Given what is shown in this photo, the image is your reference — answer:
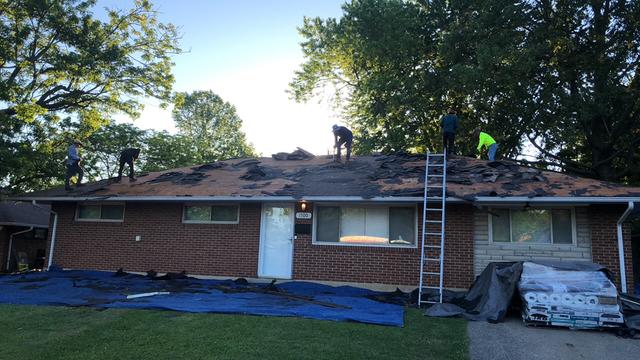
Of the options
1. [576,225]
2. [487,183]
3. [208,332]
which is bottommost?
[208,332]

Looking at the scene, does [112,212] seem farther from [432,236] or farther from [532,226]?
[532,226]

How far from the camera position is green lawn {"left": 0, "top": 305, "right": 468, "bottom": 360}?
604 centimetres

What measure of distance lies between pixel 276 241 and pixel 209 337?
5747mm

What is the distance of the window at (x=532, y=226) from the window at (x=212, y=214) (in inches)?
266

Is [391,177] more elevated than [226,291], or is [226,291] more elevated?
[391,177]

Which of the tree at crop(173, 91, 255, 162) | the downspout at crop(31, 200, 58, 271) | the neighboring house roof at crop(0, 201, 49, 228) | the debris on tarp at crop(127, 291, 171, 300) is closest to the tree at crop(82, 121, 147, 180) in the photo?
the neighboring house roof at crop(0, 201, 49, 228)

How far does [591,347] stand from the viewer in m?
6.83

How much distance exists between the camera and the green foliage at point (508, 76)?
20203mm

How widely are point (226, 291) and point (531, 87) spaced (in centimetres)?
1754

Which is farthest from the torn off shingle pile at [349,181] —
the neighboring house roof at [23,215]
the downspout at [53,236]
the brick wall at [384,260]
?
the neighboring house roof at [23,215]

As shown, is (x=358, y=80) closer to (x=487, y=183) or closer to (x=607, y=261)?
(x=487, y=183)

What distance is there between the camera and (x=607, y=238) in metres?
10.3

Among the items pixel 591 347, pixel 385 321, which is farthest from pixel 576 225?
pixel 385 321

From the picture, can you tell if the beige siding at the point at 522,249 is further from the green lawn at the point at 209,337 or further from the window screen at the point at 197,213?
the window screen at the point at 197,213
